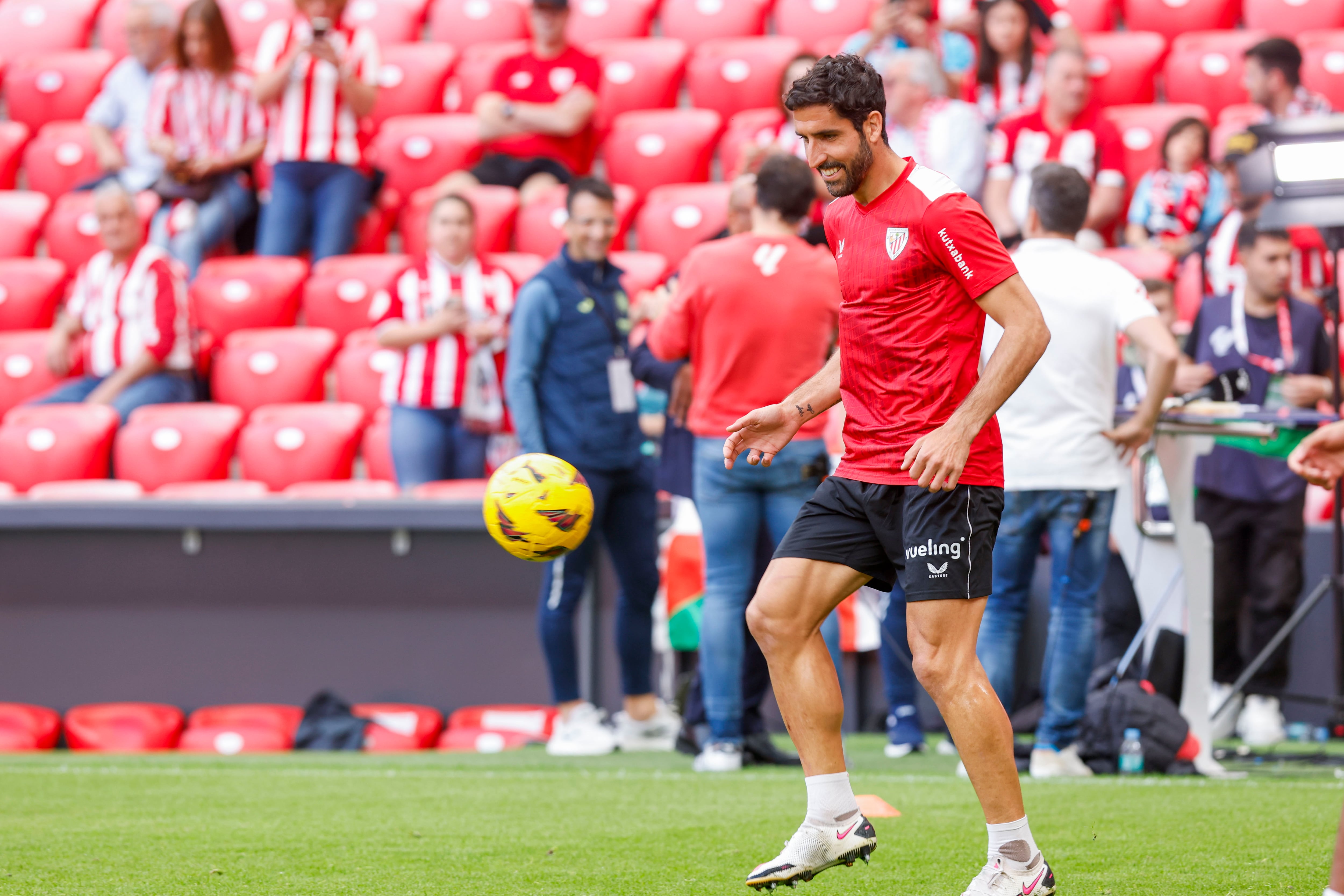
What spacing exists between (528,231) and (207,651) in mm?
3001

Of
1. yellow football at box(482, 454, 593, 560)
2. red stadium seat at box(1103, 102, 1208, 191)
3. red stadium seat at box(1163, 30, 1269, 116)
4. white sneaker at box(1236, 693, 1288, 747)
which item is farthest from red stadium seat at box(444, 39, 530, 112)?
white sneaker at box(1236, 693, 1288, 747)

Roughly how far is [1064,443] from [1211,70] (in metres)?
4.99

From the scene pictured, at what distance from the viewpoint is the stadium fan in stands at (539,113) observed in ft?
29.3

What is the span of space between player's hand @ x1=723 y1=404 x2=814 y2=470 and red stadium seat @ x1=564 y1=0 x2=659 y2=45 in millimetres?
7510

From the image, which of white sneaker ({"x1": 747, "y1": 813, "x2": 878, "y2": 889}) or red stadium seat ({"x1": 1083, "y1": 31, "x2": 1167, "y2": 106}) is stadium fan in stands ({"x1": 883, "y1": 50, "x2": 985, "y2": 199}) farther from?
white sneaker ({"x1": 747, "y1": 813, "x2": 878, "y2": 889})

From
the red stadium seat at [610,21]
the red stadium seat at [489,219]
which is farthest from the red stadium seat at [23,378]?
the red stadium seat at [610,21]

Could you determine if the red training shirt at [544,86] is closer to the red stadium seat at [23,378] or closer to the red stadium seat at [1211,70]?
the red stadium seat at [23,378]

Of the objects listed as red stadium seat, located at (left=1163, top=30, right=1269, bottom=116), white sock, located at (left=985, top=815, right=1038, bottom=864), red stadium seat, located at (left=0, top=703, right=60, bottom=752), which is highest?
red stadium seat, located at (left=1163, top=30, right=1269, bottom=116)

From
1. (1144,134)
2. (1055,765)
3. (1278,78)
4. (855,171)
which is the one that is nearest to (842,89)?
(855,171)

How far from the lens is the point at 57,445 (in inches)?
304

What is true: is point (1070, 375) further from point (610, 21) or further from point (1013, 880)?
point (610, 21)

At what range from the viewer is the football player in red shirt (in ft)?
10.2

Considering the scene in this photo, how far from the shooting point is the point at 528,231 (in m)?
8.71

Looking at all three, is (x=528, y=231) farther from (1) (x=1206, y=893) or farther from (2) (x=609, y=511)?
(1) (x=1206, y=893)
